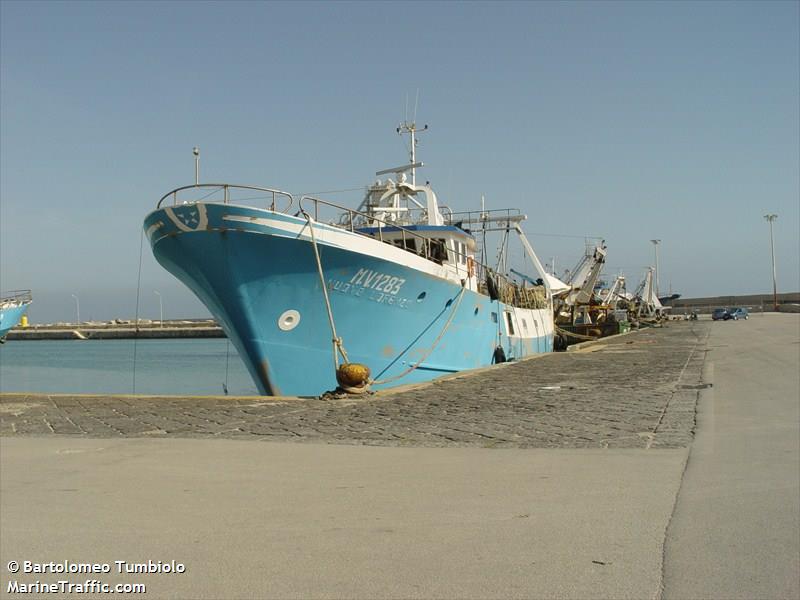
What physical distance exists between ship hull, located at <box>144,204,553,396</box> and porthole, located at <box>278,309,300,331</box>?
0.02 meters

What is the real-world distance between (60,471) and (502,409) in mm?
5361

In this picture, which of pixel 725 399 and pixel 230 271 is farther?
pixel 230 271

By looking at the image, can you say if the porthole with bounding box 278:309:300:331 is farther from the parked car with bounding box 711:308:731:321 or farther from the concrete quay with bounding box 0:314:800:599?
the parked car with bounding box 711:308:731:321

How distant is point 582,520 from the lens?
4270mm

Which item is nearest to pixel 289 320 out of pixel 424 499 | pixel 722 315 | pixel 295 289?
pixel 295 289

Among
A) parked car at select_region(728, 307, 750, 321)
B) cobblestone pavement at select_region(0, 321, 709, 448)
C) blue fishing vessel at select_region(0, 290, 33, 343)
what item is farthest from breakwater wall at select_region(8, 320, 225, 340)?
cobblestone pavement at select_region(0, 321, 709, 448)

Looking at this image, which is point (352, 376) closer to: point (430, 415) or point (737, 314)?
point (430, 415)

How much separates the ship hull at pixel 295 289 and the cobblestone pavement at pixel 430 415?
2302mm

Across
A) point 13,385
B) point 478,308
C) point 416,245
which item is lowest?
point 13,385

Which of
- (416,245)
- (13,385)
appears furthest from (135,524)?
(13,385)

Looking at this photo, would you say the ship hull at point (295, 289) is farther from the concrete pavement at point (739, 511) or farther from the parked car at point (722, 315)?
the parked car at point (722, 315)

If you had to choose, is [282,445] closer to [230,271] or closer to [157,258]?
[230,271]

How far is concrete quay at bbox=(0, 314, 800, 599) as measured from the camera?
350 centimetres

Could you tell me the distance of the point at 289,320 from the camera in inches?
551
